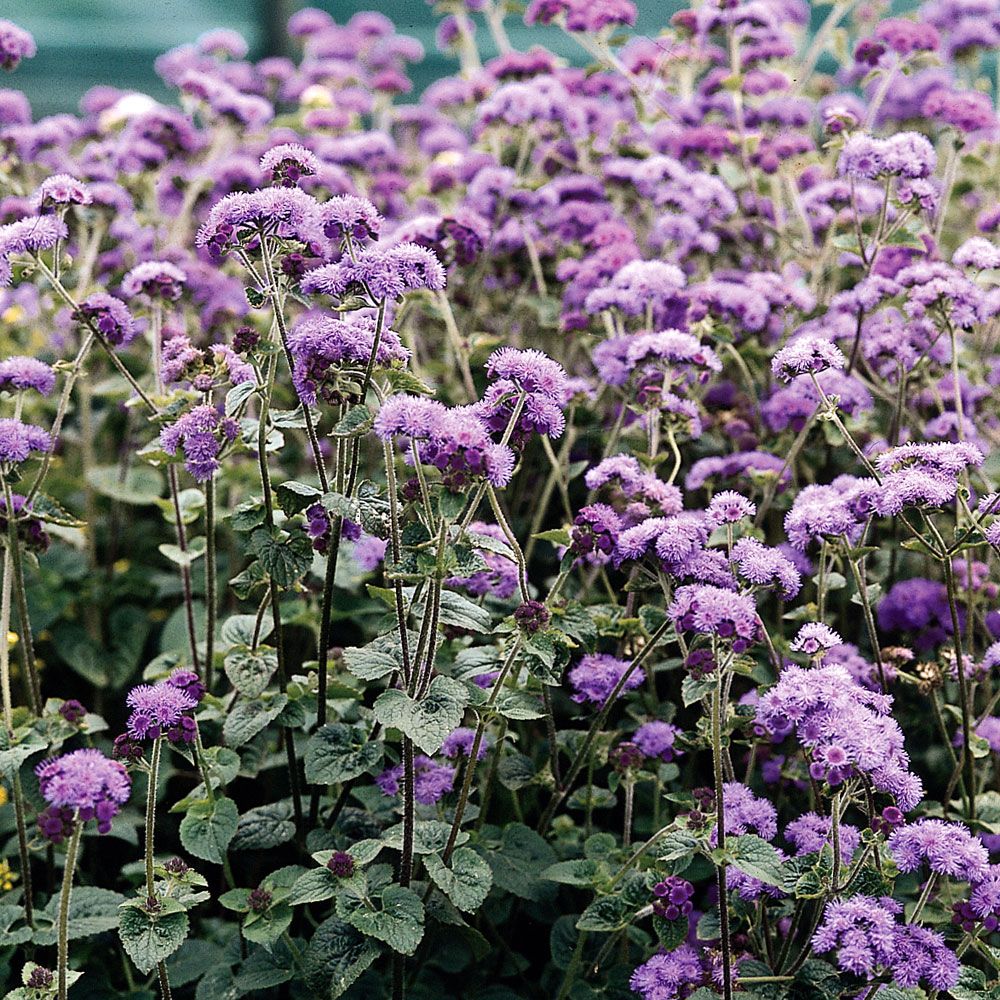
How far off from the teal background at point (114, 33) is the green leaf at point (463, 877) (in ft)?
25.1

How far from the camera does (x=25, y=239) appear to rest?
2.70 m

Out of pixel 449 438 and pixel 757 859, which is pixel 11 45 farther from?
pixel 757 859

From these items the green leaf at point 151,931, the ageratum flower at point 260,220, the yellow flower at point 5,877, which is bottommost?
the yellow flower at point 5,877

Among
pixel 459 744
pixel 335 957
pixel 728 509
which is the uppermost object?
pixel 728 509

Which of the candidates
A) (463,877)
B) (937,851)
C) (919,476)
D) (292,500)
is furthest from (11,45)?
(937,851)

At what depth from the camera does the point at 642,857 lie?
266cm

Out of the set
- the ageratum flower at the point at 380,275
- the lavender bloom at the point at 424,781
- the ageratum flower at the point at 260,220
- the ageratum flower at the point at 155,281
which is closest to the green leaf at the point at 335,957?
the lavender bloom at the point at 424,781

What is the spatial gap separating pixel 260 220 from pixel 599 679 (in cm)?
124

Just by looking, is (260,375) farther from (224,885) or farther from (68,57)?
(68,57)

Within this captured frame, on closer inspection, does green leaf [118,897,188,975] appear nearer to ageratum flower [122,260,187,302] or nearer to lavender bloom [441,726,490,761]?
lavender bloom [441,726,490,761]

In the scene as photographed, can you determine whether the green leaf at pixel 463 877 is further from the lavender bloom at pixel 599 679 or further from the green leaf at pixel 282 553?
the green leaf at pixel 282 553

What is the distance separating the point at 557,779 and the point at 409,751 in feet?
1.98

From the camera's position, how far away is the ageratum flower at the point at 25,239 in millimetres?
2680

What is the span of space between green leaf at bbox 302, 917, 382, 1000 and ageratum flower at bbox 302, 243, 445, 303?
48.1 inches
